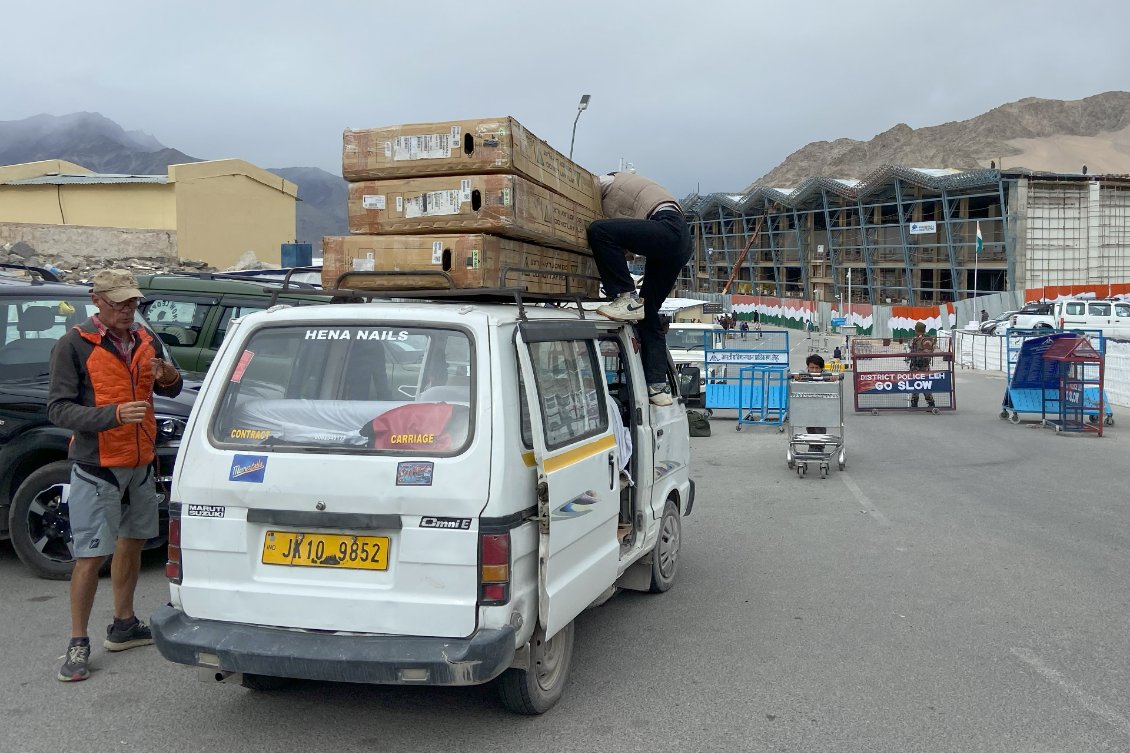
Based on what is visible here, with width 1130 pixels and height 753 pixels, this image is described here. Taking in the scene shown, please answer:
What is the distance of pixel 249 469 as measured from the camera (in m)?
4.13

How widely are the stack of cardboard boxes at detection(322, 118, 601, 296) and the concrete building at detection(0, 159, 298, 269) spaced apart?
25.1m

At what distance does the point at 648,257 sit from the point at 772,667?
2.60 meters

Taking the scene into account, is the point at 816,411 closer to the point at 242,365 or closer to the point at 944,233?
the point at 242,365

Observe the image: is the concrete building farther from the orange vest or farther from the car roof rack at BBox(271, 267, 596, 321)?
the car roof rack at BBox(271, 267, 596, 321)

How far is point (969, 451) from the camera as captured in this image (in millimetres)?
14180

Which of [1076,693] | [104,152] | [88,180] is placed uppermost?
→ [104,152]

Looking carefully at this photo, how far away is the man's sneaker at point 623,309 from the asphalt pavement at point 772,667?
1.91 metres

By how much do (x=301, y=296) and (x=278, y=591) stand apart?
23.0ft

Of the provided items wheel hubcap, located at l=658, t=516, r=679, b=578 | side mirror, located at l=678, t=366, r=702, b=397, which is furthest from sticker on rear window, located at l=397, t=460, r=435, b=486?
side mirror, located at l=678, t=366, r=702, b=397

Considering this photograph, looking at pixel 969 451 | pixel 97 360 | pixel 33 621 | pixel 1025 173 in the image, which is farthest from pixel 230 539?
pixel 1025 173

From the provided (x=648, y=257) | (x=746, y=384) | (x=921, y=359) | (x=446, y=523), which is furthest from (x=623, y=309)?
(x=921, y=359)

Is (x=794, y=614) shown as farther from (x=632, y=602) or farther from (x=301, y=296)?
(x=301, y=296)

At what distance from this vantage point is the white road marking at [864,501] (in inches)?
371

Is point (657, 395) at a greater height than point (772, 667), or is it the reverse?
point (657, 395)
